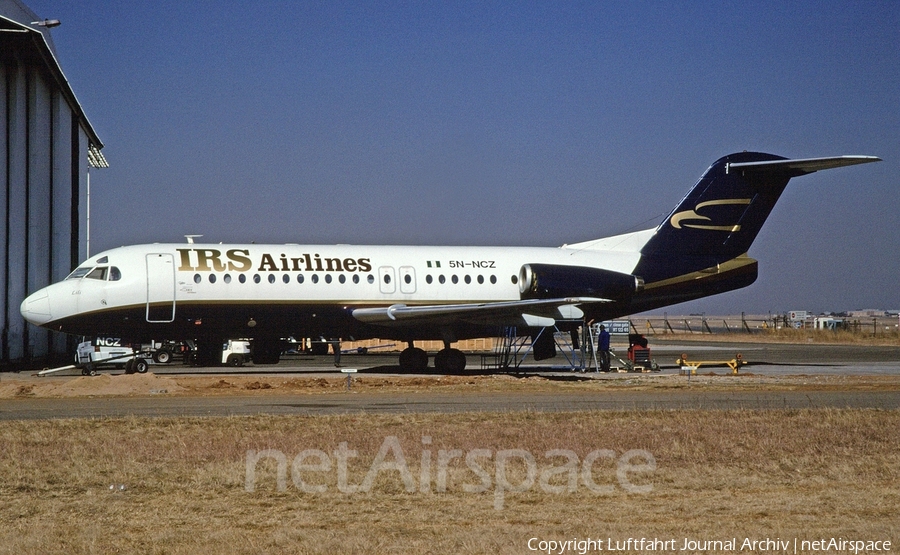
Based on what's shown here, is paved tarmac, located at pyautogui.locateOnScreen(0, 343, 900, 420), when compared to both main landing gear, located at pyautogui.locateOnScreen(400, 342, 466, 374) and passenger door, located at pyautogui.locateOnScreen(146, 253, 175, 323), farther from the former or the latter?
main landing gear, located at pyautogui.locateOnScreen(400, 342, 466, 374)

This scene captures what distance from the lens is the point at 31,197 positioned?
119ft

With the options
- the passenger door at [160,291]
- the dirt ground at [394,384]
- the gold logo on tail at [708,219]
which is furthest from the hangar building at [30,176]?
the gold logo on tail at [708,219]

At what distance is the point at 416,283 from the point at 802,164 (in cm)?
1279

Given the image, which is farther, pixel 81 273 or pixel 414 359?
pixel 414 359

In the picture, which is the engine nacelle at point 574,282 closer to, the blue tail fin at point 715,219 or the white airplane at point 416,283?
the white airplane at point 416,283

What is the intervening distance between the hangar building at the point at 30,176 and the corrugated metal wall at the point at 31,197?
0.03 meters

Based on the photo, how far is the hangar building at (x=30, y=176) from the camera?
33.8m

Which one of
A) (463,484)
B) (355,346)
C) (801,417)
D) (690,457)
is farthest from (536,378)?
(355,346)

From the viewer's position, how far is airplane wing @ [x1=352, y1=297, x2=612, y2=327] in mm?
27703

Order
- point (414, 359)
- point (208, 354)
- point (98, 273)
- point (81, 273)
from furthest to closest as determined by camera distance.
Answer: point (208, 354) → point (414, 359) → point (81, 273) → point (98, 273)

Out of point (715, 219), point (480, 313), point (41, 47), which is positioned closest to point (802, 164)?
point (715, 219)

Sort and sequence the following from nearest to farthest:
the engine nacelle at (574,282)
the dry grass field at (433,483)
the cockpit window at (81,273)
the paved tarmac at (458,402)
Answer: the dry grass field at (433,483), the paved tarmac at (458,402), the cockpit window at (81,273), the engine nacelle at (574,282)

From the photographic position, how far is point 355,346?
58.7 metres

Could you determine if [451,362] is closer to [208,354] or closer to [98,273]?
[208,354]
